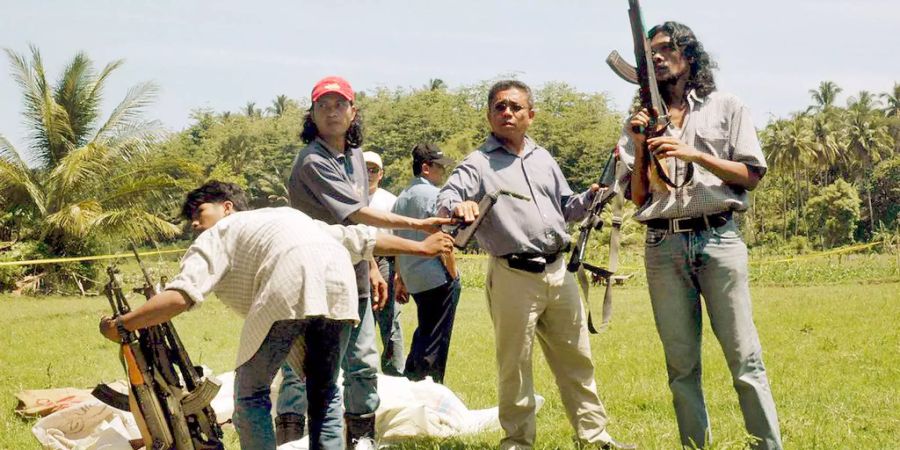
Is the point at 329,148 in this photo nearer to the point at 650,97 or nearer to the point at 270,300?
the point at 270,300

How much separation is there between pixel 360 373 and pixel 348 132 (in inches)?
54.1

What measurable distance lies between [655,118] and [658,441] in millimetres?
1946

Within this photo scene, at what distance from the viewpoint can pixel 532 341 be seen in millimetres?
5164

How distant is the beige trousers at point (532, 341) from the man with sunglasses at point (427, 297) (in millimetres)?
2053

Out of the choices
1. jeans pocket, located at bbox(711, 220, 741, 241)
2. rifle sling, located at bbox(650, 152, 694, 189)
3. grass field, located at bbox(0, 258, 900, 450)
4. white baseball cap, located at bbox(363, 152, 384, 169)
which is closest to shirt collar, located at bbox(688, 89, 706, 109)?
rifle sling, located at bbox(650, 152, 694, 189)

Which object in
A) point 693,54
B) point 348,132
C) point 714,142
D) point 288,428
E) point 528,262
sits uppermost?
point 693,54

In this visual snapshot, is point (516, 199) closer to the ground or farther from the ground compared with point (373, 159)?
closer to the ground

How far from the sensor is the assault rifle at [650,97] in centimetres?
438

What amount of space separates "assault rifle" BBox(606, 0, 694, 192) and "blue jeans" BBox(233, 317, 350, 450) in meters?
1.61

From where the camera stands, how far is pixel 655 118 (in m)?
4.38

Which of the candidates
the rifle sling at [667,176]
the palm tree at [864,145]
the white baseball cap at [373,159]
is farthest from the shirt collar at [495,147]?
the palm tree at [864,145]

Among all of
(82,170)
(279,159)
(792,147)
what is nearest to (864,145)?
(792,147)

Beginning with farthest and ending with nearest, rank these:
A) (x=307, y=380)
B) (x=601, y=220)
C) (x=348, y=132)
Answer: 1. (x=348, y=132)
2. (x=601, y=220)
3. (x=307, y=380)

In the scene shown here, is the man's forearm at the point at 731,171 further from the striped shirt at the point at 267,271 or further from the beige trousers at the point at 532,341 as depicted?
the striped shirt at the point at 267,271
